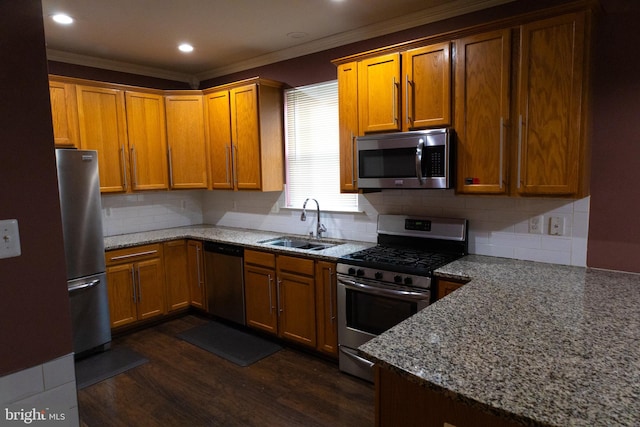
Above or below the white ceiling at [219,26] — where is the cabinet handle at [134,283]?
below

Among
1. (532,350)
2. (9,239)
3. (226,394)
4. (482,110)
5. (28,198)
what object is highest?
(482,110)

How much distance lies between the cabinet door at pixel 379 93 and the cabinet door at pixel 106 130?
8.00 ft

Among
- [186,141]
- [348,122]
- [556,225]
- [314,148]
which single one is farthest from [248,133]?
[556,225]

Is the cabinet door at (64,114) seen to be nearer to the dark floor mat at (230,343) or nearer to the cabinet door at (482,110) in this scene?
the dark floor mat at (230,343)

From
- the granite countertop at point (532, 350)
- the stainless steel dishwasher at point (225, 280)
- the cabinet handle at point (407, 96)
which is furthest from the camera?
the stainless steel dishwasher at point (225, 280)

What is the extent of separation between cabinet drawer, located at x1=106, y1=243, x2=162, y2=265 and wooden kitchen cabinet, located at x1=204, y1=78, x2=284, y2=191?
3.05ft

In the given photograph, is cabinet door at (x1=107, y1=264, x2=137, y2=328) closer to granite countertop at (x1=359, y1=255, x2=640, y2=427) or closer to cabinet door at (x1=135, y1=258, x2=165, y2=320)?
cabinet door at (x1=135, y1=258, x2=165, y2=320)

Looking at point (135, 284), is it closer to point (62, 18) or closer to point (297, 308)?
point (297, 308)

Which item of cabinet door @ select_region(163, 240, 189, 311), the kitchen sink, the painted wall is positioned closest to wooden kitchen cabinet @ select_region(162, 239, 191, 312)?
cabinet door @ select_region(163, 240, 189, 311)

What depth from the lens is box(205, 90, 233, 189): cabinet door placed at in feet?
13.5

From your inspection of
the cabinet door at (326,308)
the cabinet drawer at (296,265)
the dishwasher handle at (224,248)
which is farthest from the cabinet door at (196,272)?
the cabinet door at (326,308)

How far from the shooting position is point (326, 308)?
312 centimetres

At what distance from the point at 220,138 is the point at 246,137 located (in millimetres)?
406

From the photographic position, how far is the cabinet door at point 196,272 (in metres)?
4.16
